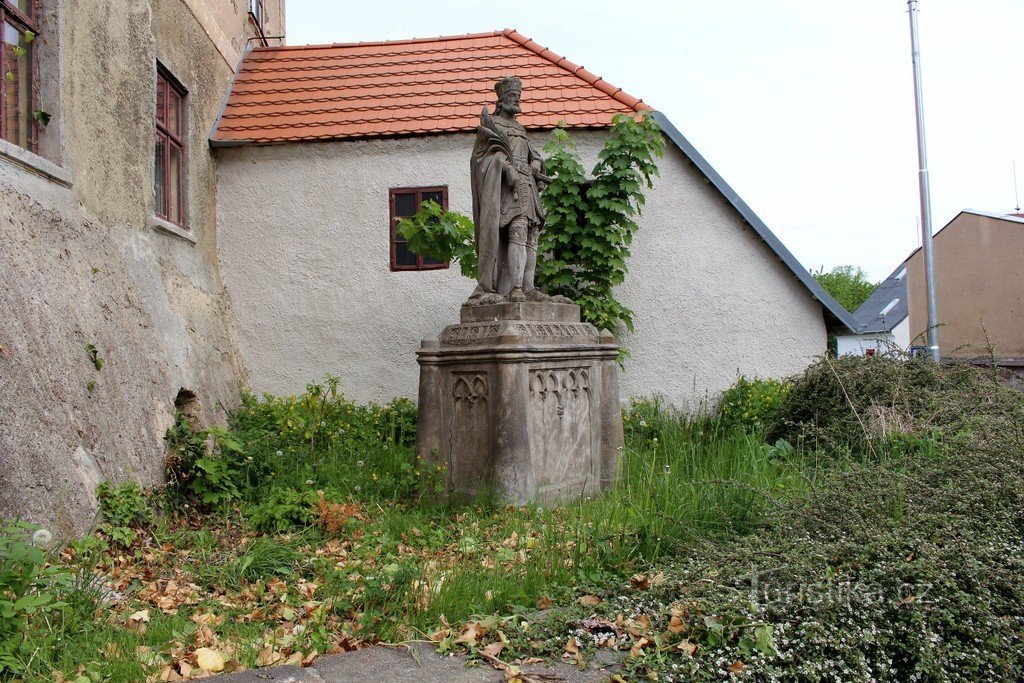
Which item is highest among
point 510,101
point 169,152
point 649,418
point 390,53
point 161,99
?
point 390,53

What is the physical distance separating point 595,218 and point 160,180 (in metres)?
4.79

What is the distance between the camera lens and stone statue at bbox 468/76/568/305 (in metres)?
6.58

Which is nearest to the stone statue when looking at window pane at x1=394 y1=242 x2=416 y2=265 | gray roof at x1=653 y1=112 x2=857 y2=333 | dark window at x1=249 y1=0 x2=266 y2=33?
window pane at x1=394 y1=242 x2=416 y2=265

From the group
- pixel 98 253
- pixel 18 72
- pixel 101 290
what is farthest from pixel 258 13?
pixel 101 290

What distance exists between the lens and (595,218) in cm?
950

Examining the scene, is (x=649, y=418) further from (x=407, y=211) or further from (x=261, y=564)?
(x=261, y=564)

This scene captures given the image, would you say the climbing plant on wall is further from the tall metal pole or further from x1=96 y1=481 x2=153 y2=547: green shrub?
the tall metal pole

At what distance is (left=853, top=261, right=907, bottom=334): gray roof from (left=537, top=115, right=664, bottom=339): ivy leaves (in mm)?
28487

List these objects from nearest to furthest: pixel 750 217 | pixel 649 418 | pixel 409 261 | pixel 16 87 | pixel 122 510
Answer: pixel 122 510 < pixel 16 87 < pixel 649 418 < pixel 750 217 < pixel 409 261

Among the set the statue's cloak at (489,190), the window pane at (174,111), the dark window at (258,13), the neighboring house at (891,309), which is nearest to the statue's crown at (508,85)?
Result: the statue's cloak at (489,190)

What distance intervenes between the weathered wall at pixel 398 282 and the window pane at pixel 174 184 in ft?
3.19

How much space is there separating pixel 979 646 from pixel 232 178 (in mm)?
9500

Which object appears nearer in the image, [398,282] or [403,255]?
[398,282]

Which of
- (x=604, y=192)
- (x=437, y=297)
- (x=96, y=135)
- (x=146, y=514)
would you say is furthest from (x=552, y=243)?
(x=146, y=514)
